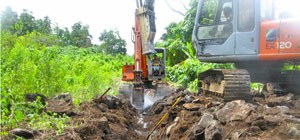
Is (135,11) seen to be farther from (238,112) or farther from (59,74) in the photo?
(238,112)

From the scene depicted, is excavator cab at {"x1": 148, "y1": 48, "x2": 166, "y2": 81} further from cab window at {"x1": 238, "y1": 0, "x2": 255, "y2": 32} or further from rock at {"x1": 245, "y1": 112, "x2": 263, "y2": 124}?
rock at {"x1": 245, "y1": 112, "x2": 263, "y2": 124}

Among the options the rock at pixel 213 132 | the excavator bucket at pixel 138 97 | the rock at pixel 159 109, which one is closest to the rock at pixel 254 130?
the rock at pixel 213 132

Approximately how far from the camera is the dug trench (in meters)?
4.38

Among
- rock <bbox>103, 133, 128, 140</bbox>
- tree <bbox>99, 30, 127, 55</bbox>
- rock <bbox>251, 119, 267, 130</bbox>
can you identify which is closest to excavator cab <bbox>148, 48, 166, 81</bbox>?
rock <bbox>103, 133, 128, 140</bbox>

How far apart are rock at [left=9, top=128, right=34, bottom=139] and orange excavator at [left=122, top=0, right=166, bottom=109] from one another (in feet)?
20.8

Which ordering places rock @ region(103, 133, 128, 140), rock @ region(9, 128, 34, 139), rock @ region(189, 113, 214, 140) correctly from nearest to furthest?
1. rock @ region(9, 128, 34, 139)
2. rock @ region(189, 113, 214, 140)
3. rock @ region(103, 133, 128, 140)

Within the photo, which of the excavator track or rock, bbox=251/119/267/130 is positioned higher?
the excavator track

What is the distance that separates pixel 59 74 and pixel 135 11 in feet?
12.7

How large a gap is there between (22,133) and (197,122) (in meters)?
2.86

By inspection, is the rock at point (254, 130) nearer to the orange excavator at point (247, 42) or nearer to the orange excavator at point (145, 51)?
the orange excavator at point (247, 42)

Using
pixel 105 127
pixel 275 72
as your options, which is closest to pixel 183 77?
pixel 275 72

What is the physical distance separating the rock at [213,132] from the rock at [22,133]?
89.9 inches

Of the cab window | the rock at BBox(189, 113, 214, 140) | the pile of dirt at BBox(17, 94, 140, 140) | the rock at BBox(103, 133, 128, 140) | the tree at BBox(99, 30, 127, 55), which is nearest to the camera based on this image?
the pile of dirt at BBox(17, 94, 140, 140)

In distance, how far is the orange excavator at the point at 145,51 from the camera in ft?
35.3
